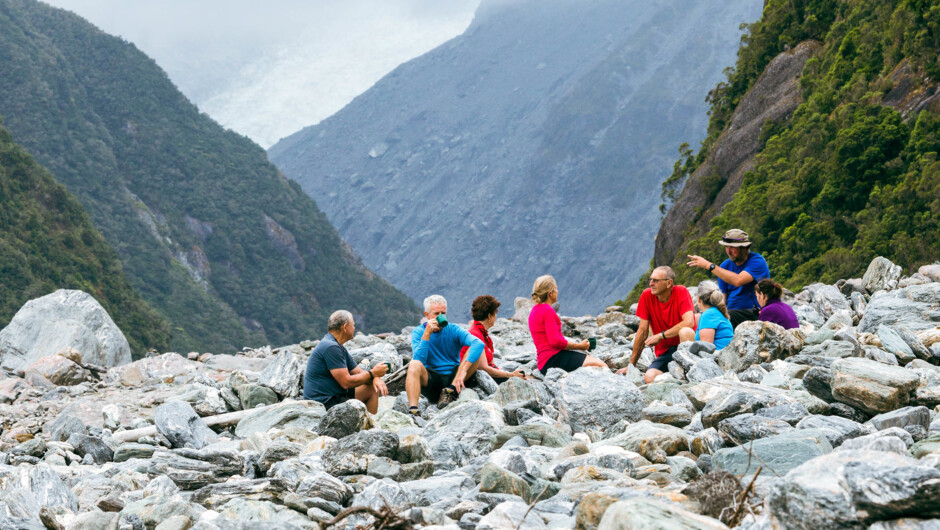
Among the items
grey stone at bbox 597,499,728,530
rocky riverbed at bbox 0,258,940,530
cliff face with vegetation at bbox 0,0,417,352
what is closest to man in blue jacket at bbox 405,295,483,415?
rocky riverbed at bbox 0,258,940,530

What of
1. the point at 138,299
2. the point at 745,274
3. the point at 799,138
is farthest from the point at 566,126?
the point at 745,274

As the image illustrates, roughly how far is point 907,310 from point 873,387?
504 centimetres

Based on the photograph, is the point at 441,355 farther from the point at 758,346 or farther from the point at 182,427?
the point at 758,346

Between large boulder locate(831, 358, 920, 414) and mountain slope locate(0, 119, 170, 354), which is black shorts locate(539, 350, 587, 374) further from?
mountain slope locate(0, 119, 170, 354)

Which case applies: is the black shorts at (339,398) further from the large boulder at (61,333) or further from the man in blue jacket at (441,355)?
the large boulder at (61,333)

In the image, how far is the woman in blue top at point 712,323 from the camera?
8805 mm

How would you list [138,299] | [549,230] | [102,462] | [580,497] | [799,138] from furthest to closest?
[549,230] → [138,299] → [799,138] → [102,462] → [580,497]

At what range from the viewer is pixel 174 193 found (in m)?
92.6

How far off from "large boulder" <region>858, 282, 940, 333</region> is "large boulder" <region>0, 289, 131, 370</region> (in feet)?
53.4

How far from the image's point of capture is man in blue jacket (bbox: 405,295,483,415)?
857cm

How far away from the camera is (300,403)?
25.3ft

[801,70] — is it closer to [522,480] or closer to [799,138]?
[799,138]

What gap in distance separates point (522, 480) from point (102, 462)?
471 cm

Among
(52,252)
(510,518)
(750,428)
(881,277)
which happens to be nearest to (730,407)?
(750,428)
